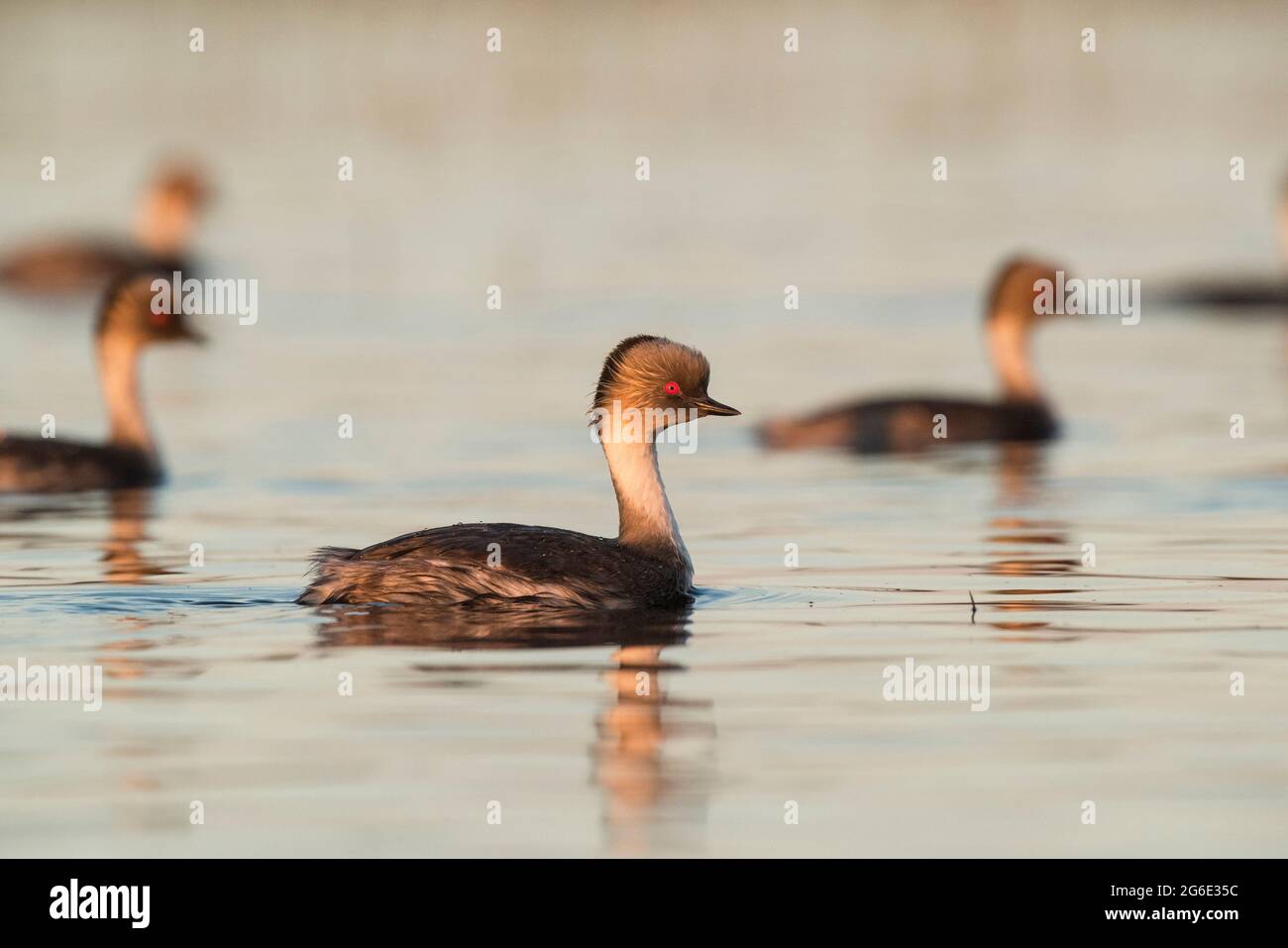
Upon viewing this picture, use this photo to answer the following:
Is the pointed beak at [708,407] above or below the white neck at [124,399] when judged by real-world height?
below

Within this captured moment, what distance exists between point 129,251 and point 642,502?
23.7m

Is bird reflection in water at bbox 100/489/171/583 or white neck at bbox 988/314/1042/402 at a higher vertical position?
white neck at bbox 988/314/1042/402

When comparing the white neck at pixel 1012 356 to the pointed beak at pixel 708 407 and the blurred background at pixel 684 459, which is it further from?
the pointed beak at pixel 708 407

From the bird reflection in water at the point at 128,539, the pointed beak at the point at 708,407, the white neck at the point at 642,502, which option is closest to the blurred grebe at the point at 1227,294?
the bird reflection in water at the point at 128,539

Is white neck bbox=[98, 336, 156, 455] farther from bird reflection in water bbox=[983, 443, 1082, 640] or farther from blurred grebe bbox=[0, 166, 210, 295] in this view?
blurred grebe bbox=[0, 166, 210, 295]

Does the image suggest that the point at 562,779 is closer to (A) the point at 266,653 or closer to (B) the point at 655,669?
(B) the point at 655,669

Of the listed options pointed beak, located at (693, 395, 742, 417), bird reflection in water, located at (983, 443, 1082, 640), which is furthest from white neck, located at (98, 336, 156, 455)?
pointed beak, located at (693, 395, 742, 417)

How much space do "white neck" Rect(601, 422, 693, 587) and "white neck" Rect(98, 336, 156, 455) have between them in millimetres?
6536

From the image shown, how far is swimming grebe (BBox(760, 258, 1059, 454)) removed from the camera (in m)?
20.3

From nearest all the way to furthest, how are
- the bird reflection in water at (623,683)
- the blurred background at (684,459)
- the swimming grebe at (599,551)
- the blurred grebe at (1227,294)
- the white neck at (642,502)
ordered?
the bird reflection in water at (623,683) → the blurred background at (684,459) → the swimming grebe at (599,551) → the white neck at (642,502) → the blurred grebe at (1227,294)

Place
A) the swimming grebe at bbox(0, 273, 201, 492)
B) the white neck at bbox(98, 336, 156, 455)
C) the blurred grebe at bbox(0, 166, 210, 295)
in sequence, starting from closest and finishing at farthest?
the swimming grebe at bbox(0, 273, 201, 492) < the white neck at bbox(98, 336, 156, 455) < the blurred grebe at bbox(0, 166, 210, 295)

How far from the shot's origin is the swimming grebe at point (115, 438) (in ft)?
59.3

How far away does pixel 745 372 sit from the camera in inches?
964

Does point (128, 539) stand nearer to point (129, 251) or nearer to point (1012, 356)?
point (1012, 356)
